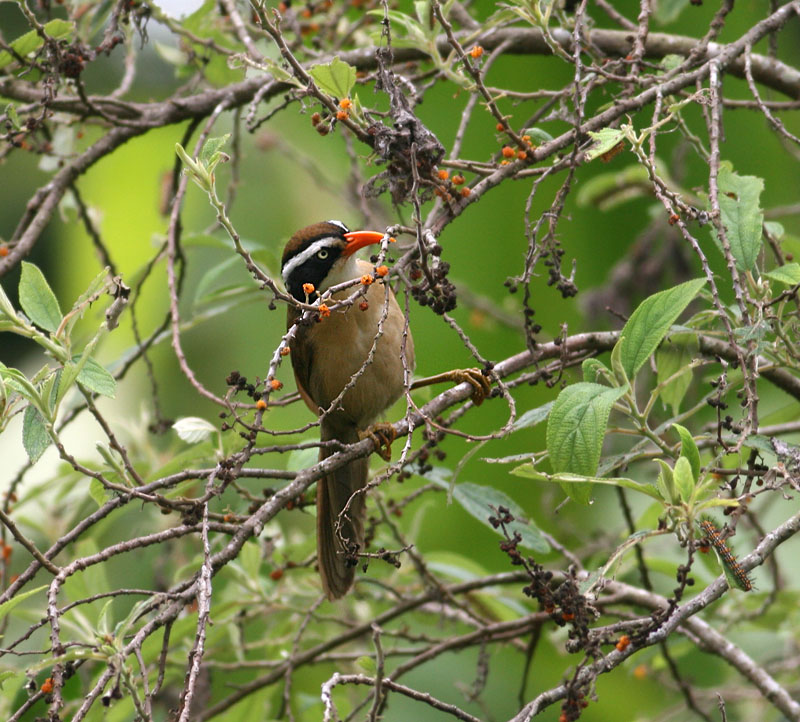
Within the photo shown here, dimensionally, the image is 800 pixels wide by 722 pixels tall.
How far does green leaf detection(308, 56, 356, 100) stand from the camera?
2668 millimetres

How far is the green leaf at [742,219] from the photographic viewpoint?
2676 millimetres

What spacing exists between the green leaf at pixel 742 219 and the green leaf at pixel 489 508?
43.7 inches

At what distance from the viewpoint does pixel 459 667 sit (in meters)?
5.66

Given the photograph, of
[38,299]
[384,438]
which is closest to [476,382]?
[384,438]

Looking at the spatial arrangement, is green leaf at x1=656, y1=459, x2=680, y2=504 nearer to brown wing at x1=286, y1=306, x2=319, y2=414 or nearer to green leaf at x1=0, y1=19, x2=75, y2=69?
A: brown wing at x1=286, y1=306, x2=319, y2=414

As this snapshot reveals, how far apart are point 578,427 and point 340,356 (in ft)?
6.52

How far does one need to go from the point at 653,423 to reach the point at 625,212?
1.81 m

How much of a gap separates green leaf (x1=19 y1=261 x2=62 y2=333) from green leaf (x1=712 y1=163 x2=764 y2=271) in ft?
5.82

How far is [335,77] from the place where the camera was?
2.70m

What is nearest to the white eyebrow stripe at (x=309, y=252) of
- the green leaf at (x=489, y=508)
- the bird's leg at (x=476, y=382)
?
the bird's leg at (x=476, y=382)

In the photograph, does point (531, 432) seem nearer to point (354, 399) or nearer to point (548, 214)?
point (354, 399)

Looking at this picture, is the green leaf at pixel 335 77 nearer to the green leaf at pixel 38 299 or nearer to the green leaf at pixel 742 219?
the green leaf at pixel 38 299

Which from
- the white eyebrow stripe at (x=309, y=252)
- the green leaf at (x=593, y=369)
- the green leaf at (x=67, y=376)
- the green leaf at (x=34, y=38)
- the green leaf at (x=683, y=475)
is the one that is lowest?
the green leaf at (x=683, y=475)

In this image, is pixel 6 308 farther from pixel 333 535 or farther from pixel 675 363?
pixel 675 363
